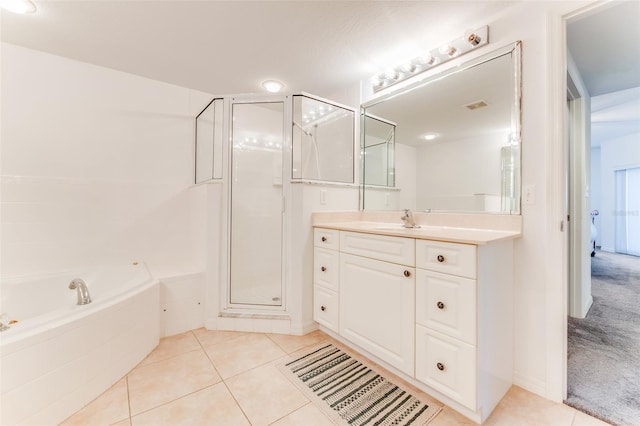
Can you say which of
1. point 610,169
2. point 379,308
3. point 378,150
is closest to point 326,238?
point 379,308

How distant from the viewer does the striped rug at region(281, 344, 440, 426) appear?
1.22 metres

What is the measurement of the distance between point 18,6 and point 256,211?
193 cm

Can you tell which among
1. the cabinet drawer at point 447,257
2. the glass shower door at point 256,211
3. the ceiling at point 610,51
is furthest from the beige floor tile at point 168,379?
the ceiling at point 610,51

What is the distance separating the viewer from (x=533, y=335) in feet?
4.58

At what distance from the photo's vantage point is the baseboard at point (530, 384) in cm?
135

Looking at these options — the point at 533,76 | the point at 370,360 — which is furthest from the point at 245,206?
the point at 533,76

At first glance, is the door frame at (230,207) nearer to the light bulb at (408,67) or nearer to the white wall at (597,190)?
the light bulb at (408,67)

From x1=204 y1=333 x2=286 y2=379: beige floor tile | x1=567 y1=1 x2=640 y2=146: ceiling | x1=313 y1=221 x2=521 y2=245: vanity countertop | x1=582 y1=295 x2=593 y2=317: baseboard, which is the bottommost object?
x1=204 y1=333 x2=286 y2=379: beige floor tile

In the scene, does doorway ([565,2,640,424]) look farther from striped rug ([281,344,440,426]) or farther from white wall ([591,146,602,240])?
white wall ([591,146,602,240])

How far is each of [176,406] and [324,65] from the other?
2.51 m

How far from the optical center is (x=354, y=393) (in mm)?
1373

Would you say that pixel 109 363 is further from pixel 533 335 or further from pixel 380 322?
pixel 533 335

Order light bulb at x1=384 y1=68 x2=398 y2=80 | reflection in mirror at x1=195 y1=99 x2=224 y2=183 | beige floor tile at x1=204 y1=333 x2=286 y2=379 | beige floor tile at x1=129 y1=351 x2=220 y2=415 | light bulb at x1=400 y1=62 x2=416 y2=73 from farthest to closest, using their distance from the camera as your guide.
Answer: reflection in mirror at x1=195 y1=99 x2=224 y2=183, light bulb at x1=384 y1=68 x2=398 y2=80, light bulb at x1=400 y1=62 x2=416 y2=73, beige floor tile at x1=204 y1=333 x2=286 y2=379, beige floor tile at x1=129 y1=351 x2=220 y2=415

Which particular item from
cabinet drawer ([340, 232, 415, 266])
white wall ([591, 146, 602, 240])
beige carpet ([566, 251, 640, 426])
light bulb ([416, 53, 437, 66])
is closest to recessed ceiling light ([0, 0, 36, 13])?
cabinet drawer ([340, 232, 415, 266])
